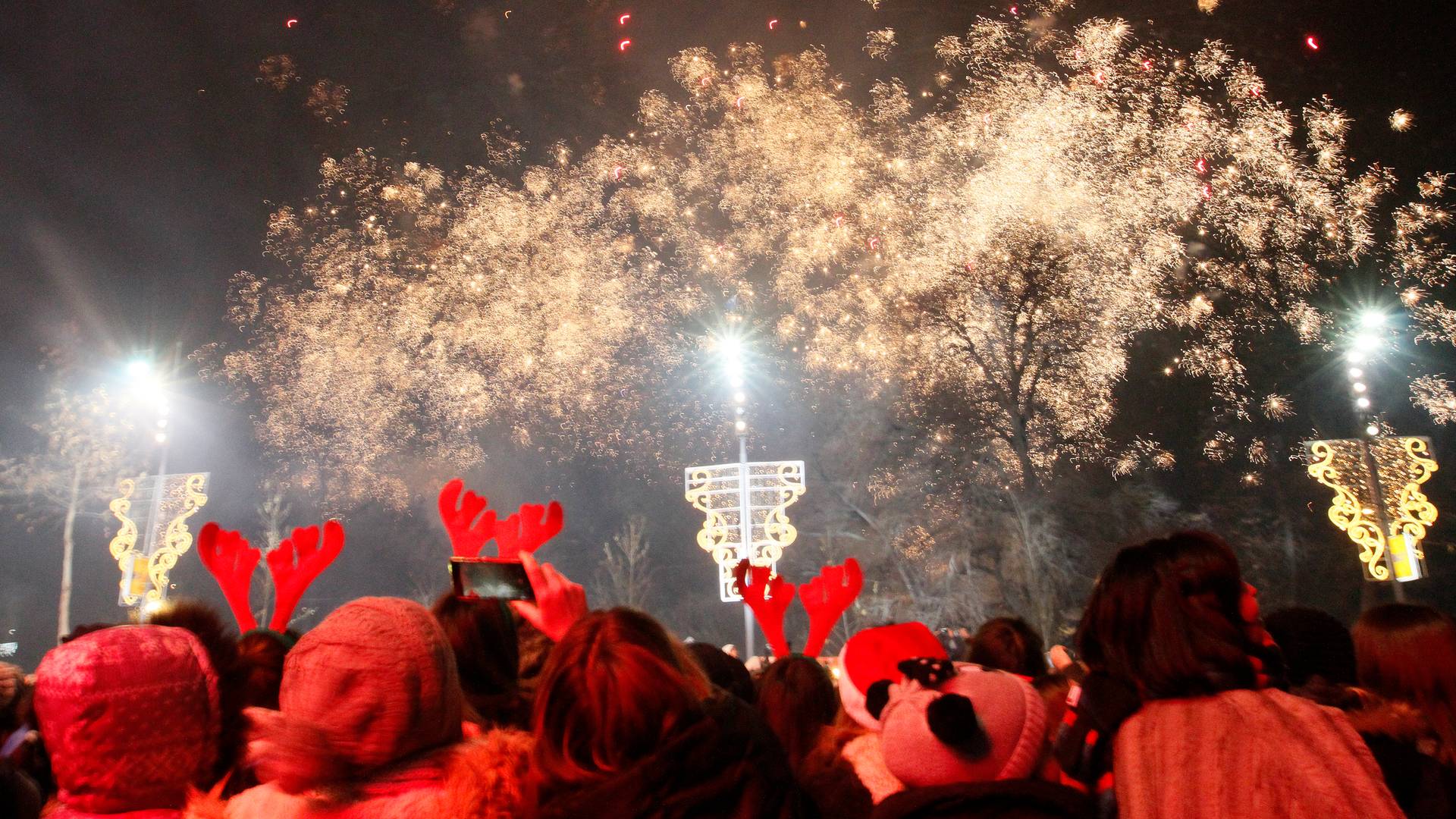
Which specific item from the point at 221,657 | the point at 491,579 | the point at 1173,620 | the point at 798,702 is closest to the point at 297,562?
the point at 221,657

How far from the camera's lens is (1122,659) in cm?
221

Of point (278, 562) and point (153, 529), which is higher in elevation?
point (153, 529)

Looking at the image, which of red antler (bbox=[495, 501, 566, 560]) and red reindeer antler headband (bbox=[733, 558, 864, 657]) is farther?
red reindeer antler headband (bbox=[733, 558, 864, 657])

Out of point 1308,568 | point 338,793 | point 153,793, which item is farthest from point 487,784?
point 1308,568

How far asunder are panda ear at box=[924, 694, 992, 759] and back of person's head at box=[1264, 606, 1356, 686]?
7.07 feet

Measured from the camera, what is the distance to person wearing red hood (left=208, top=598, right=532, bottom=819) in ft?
6.35

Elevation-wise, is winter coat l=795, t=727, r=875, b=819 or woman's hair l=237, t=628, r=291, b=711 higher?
woman's hair l=237, t=628, r=291, b=711

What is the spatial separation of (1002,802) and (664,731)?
2.36 ft

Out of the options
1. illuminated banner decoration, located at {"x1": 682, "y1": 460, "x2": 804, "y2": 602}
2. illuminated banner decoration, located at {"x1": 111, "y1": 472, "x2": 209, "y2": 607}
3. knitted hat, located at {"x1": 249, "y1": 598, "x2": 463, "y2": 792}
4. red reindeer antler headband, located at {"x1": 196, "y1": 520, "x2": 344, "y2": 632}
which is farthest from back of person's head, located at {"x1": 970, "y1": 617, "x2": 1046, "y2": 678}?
illuminated banner decoration, located at {"x1": 111, "y1": 472, "x2": 209, "y2": 607}

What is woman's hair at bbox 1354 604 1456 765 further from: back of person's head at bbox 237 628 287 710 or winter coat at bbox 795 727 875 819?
back of person's head at bbox 237 628 287 710

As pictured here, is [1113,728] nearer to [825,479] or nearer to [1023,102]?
[1023,102]

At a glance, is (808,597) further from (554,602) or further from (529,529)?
(554,602)

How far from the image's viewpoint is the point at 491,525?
142 inches

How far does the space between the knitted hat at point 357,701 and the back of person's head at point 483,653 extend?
1.05m
